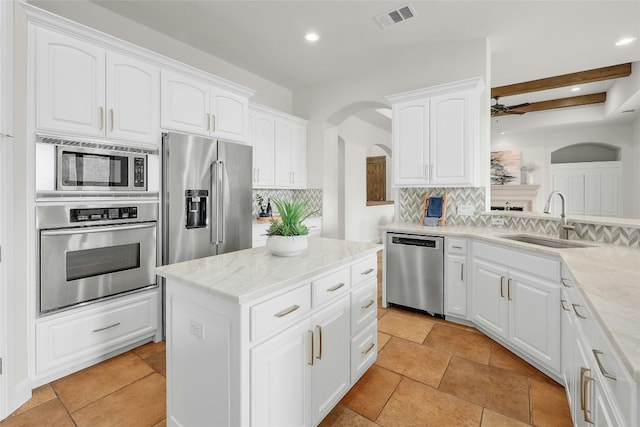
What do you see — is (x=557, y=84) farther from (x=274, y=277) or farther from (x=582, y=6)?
(x=274, y=277)

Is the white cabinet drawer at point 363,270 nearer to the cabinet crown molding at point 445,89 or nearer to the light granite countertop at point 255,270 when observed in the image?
the light granite countertop at point 255,270

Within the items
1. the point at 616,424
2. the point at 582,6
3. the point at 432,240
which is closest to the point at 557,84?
the point at 582,6

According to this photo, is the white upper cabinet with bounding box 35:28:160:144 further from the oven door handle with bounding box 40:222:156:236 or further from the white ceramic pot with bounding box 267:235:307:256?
the white ceramic pot with bounding box 267:235:307:256

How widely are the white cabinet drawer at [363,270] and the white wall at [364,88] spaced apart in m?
2.29

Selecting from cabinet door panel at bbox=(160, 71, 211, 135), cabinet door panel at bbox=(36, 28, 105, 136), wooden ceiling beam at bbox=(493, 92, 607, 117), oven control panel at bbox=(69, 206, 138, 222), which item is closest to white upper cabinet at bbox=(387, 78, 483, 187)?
cabinet door panel at bbox=(160, 71, 211, 135)

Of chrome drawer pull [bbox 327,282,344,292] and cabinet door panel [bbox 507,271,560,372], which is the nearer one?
chrome drawer pull [bbox 327,282,344,292]

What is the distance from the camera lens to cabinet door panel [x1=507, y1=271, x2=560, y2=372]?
6.64 feet

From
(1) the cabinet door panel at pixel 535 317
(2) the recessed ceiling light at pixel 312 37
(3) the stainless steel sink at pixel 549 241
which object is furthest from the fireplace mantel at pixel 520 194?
(2) the recessed ceiling light at pixel 312 37

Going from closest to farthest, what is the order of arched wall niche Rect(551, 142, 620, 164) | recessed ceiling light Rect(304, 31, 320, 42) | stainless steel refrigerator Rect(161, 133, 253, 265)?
1. stainless steel refrigerator Rect(161, 133, 253, 265)
2. recessed ceiling light Rect(304, 31, 320, 42)
3. arched wall niche Rect(551, 142, 620, 164)

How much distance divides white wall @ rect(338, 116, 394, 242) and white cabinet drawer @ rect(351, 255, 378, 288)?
4.08 m

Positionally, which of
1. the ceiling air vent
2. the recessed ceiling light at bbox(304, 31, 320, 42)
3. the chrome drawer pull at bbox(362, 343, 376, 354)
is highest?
the recessed ceiling light at bbox(304, 31, 320, 42)

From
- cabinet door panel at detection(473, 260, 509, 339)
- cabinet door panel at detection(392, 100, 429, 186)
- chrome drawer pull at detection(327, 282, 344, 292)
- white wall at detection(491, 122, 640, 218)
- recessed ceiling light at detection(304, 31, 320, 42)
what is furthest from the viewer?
white wall at detection(491, 122, 640, 218)

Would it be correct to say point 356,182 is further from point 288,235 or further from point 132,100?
point 288,235

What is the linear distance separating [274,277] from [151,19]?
120 inches
